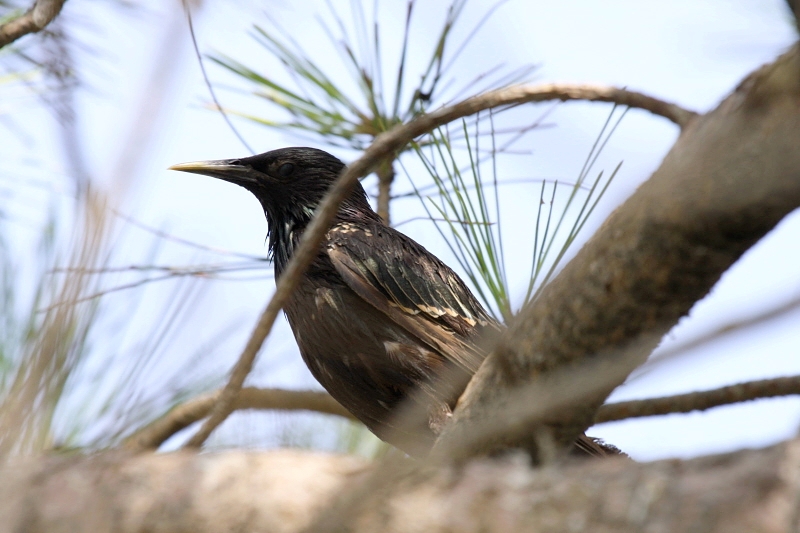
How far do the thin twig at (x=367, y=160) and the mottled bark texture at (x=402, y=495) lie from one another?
0.48 feet

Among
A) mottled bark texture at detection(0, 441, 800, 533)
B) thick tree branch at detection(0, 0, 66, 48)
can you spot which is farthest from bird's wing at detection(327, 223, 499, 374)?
mottled bark texture at detection(0, 441, 800, 533)

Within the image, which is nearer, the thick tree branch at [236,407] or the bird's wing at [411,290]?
the thick tree branch at [236,407]

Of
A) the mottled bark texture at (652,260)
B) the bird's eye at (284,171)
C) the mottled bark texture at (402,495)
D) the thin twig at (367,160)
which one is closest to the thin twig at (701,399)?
the mottled bark texture at (652,260)

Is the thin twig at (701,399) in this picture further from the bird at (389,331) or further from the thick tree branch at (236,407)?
the thick tree branch at (236,407)

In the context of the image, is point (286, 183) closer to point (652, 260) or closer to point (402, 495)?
point (652, 260)

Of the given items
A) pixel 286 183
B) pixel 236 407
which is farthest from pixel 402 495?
pixel 286 183

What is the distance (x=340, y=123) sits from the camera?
3.63 metres

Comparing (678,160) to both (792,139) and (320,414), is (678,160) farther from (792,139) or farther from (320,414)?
(320,414)

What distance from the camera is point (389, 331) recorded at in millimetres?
3281

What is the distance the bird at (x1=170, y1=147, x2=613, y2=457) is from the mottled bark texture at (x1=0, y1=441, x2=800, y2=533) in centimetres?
129

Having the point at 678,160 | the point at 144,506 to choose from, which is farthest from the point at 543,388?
the point at 144,506

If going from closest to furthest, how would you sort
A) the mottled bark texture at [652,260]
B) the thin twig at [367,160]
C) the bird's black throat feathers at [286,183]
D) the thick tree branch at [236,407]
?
the mottled bark texture at [652,260], the thin twig at [367,160], the thick tree branch at [236,407], the bird's black throat feathers at [286,183]

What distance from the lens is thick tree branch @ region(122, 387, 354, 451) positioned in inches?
102

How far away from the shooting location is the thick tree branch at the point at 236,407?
2584 millimetres
